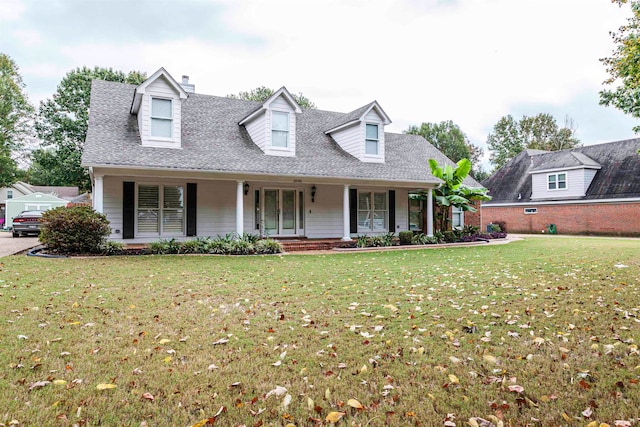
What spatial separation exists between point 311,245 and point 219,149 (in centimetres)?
477

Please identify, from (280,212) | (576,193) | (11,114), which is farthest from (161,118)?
(11,114)

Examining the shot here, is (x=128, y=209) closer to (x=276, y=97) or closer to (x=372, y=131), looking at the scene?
(x=276, y=97)

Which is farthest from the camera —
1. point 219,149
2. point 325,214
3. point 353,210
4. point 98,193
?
point 353,210

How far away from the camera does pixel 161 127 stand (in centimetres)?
1318

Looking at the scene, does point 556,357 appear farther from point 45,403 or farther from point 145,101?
point 145,101

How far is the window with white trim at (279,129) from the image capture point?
1480 centimetres

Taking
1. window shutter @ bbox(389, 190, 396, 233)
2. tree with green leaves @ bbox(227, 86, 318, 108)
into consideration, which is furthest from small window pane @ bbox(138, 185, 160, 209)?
tree with green leaves @ bbox(227, 86, 318, 108)

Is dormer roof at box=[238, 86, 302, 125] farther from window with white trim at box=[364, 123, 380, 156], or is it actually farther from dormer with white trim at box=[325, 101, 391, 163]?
window with white trim at box=[364, 123, 380, 156]

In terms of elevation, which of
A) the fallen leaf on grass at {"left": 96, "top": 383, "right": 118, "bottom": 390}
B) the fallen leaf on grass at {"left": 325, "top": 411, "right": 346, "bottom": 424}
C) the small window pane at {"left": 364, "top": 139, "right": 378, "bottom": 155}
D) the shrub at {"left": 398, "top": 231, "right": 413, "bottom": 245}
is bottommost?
the fallen leaf on grass at {"left": 325, "top": 411, "right": 346, "bottom": 424}

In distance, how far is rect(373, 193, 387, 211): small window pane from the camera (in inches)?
674

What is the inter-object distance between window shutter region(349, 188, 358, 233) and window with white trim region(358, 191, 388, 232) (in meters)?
0.41

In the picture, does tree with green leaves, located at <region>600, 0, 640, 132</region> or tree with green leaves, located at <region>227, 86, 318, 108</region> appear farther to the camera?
tree with green leaves, located at <region>227, 86, 318, 108</region>

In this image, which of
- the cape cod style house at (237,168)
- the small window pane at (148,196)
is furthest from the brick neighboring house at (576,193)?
the small window pane at (148,196)

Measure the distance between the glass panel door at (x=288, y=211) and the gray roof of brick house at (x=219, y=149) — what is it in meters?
1.52
